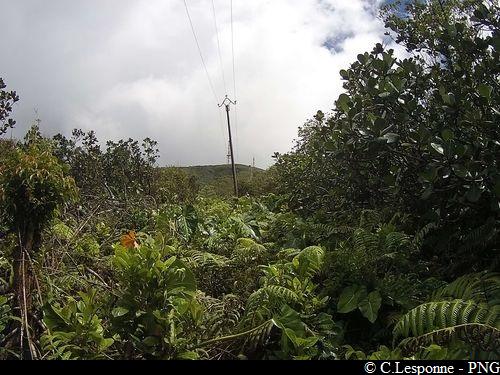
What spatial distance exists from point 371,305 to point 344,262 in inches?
22.7

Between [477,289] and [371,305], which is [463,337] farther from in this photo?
[371,305]

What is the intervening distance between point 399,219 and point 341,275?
1.63m

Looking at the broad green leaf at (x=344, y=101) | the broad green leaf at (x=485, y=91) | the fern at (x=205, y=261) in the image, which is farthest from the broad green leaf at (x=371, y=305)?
the broad green leaf at (x=344, y=101)

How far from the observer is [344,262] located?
3965 mm

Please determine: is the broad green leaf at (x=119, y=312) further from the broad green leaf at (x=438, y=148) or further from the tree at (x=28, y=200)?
the broad green leaf at (x=438, y=148)

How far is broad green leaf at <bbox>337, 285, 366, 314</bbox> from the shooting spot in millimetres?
3520

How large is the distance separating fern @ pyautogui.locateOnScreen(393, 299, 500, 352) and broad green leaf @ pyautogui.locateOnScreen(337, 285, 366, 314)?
0.57m

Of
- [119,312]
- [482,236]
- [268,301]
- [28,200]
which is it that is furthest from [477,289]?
[28,200]

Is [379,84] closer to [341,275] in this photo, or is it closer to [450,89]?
[450,89]

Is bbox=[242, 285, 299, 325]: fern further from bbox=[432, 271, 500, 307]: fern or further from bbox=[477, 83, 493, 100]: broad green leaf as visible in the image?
bbox=[477, 83, 493, 100]: broad green leaf

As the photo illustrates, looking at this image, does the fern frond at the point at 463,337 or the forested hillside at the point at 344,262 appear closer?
the fern frond at the point at 463,337

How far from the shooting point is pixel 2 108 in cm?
788

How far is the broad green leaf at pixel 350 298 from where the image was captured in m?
3.52

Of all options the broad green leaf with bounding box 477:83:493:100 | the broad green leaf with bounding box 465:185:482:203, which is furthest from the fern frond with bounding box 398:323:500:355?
the broad green leaf with bounding box 477:83:493:100
